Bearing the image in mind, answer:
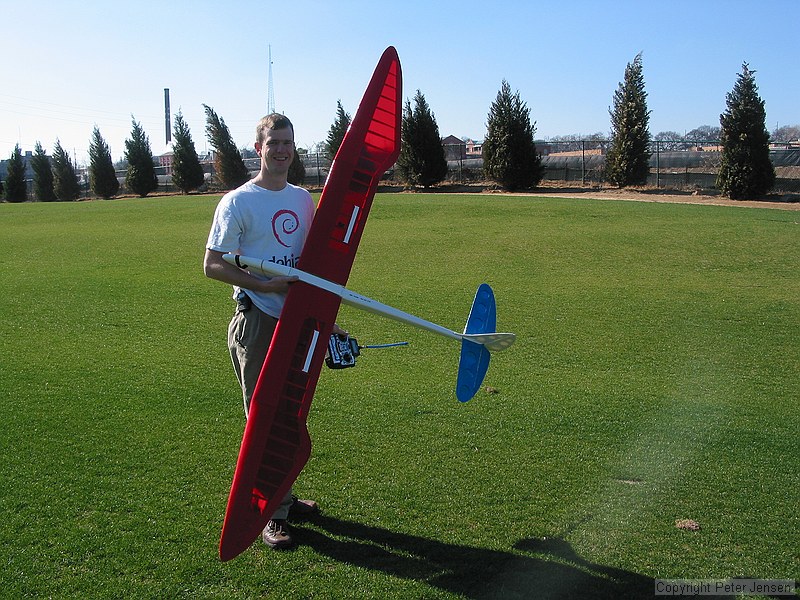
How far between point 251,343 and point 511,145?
91.9 feet

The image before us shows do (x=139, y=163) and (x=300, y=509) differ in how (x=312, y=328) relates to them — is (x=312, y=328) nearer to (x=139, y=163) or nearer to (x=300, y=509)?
(x=300, y=509)

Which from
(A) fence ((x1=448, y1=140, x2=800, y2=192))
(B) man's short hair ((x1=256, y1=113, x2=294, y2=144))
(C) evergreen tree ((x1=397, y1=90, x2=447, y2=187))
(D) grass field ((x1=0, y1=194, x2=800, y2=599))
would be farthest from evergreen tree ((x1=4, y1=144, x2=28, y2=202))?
(B) man's short hair ((x1=256, y1=113, x2=294, y2=144))

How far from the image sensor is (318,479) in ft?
14.2

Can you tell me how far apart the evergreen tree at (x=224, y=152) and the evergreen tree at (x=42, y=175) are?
1133 centimetres

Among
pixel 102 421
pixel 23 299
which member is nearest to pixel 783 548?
pixel 102 421

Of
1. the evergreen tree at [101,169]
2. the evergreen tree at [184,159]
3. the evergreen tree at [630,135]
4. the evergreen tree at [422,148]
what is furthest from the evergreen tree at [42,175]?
the evergreen tree at [630,135]

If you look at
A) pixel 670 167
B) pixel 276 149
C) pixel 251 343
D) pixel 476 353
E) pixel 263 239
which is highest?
pixel 670 167

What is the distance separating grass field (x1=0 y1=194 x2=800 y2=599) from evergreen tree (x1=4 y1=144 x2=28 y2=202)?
35.7 m

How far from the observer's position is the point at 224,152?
3759cm

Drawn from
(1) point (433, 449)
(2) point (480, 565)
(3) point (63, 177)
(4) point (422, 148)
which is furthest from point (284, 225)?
(3) point (63, 177)

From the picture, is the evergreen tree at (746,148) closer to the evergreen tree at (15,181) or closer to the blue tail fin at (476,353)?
the blue tail fin at (476,353)

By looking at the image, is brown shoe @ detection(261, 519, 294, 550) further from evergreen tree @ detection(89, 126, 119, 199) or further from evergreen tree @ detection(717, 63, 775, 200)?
evergreen tree @ detection(89, 126, 119, 199)

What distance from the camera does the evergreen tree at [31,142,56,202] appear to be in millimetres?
41844

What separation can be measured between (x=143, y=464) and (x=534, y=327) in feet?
15.8
